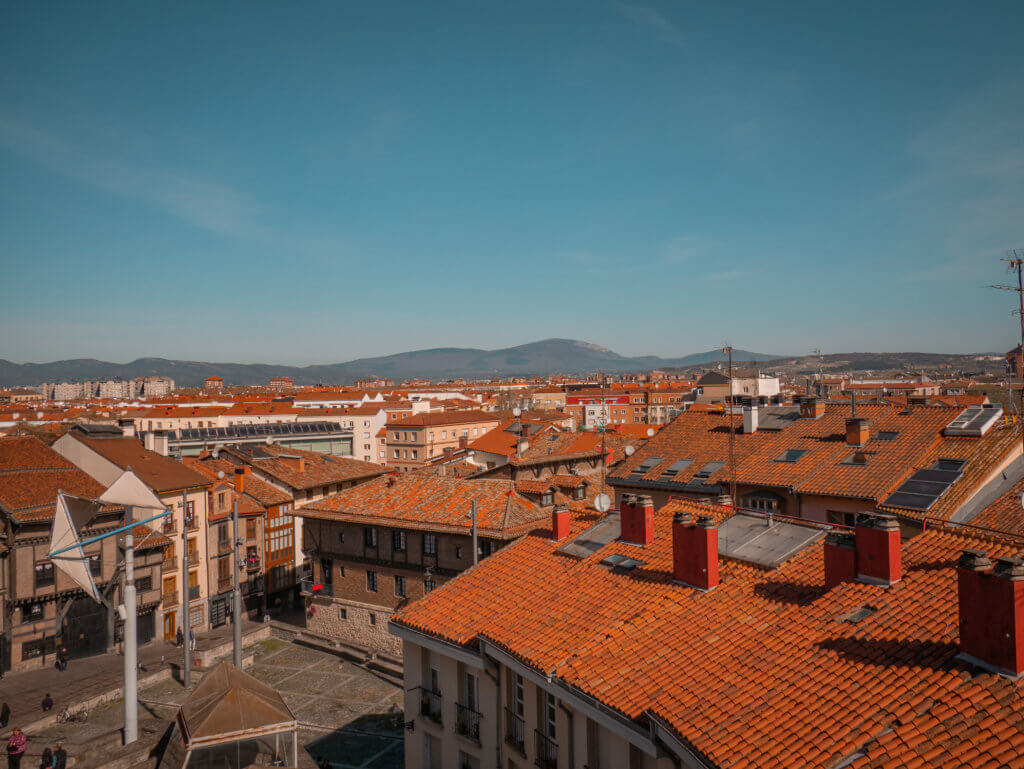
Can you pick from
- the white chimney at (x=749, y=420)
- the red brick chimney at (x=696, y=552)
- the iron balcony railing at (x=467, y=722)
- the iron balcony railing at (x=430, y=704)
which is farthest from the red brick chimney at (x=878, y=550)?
the white chimney at (x=749, y=420)

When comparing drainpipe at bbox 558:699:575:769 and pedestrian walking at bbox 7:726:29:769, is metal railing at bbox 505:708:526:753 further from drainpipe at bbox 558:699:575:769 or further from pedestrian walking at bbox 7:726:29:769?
pedestrian walking at bbox 7:726:29:769

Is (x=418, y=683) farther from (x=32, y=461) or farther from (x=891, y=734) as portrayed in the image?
(x=32, y=461)

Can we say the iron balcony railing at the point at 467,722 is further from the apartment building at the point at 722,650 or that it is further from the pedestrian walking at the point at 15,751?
the pedestrian walking at the point at 15,751

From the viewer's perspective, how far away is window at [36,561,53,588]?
34281mm

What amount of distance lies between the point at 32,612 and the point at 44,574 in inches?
72.8

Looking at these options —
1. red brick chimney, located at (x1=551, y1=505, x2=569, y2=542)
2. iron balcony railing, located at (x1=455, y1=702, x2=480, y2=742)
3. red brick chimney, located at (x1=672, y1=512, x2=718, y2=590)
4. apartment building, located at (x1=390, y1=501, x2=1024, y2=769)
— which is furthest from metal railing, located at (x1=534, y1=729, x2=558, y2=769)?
red brick chimney, located at (x1=551, y1=505, x2=569, y2=542)

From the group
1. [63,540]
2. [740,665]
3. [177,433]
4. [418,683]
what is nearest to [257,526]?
[63,540]

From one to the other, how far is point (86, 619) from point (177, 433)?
56.9 metres

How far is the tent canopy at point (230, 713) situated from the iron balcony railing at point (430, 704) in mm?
4004

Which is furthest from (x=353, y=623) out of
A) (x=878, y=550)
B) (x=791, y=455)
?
(x=878, y=550)

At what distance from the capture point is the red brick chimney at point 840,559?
11328mm

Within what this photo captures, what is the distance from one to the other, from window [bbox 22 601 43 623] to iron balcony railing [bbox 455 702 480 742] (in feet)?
94.5

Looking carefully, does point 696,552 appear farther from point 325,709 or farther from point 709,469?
point 325,709

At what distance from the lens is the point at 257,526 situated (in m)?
46.6
